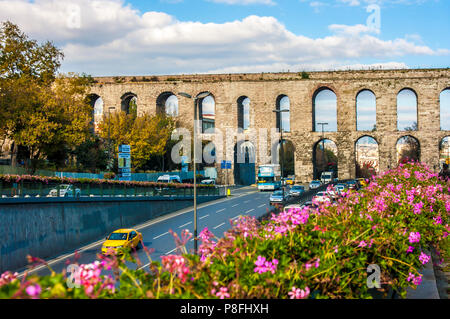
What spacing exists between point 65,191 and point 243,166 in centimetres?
5436

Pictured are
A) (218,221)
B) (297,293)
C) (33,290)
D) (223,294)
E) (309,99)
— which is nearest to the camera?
(33,290)

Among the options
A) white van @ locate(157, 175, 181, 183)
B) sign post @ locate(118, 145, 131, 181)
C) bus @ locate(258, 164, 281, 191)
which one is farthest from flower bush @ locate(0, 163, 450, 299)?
bus @ locate(258, 164, 281, 191)

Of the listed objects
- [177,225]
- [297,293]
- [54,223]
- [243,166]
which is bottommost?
[177,225]

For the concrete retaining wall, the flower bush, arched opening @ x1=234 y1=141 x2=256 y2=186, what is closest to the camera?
the flower bush

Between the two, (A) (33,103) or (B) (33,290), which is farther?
(A) (33,103)

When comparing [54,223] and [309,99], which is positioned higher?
[309,99]

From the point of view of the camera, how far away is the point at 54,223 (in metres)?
27.8

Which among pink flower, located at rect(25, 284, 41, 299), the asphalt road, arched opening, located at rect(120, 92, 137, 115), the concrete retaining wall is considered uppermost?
arched opening, located at rect(120, 92, 137, 115)

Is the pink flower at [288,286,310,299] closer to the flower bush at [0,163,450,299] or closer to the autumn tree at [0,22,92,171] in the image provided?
the flower bush at [0,163,450,299]

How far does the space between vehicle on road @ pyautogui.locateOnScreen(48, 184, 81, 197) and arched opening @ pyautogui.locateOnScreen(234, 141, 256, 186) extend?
48218 millimetres

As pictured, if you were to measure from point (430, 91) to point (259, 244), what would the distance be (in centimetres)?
7109

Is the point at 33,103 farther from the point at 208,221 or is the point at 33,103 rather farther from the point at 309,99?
the point at 309,99

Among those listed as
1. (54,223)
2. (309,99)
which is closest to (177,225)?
(54,223)

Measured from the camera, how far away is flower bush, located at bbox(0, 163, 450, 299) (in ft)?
18.6
